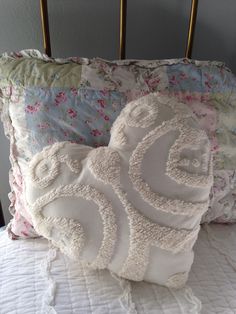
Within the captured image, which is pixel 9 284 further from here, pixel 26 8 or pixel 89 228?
pixel 26 8

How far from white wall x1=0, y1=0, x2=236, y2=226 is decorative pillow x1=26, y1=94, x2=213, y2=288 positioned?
1.17ft

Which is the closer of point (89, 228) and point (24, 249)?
point (89, 228)

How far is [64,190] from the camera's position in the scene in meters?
0.68

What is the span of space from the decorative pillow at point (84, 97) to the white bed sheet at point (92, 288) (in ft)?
0.29

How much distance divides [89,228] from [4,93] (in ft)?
1.19

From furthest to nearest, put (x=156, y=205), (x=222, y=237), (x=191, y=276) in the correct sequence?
(x=222, y=237)
(x=191, y=276)
(x=156, y=205)

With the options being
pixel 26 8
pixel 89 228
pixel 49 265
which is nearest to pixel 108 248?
pixel 89 228

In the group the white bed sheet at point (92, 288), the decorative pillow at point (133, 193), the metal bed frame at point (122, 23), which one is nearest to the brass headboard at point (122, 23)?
the metal bed frame at point (122, 23)

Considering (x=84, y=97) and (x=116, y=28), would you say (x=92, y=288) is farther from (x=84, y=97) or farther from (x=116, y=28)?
(x=116, y=28)

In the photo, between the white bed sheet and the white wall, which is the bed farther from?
the white wall

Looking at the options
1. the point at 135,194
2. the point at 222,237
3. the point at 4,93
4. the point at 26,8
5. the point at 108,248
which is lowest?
the point at 222,237

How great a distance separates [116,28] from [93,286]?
2.18 feet

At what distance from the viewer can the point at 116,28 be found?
3.19 feet

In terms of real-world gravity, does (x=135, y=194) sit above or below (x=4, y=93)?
below
